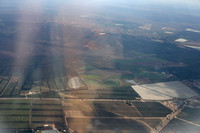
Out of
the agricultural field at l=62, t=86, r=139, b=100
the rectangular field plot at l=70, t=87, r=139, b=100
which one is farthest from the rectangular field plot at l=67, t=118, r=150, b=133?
the rectangular field plot at l=70, t=87, r=139, b=100

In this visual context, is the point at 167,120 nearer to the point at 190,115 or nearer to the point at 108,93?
the point at 190,115

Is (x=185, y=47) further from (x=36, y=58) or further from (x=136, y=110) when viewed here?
(x=36, y=58)

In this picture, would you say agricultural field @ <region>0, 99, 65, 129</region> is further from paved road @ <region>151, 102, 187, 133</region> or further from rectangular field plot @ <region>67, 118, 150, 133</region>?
paved road @ <region>151, 102, 187, 133</region>

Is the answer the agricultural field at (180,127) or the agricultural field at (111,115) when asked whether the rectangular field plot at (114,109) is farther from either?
the agricultural field at (180,127)

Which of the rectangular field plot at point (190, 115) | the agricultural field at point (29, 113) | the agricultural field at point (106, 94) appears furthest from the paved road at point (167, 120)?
the agricultural field at point (29, 113)

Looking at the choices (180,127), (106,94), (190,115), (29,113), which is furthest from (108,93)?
(190,115)

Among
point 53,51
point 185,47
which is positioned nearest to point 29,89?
point 53,51
